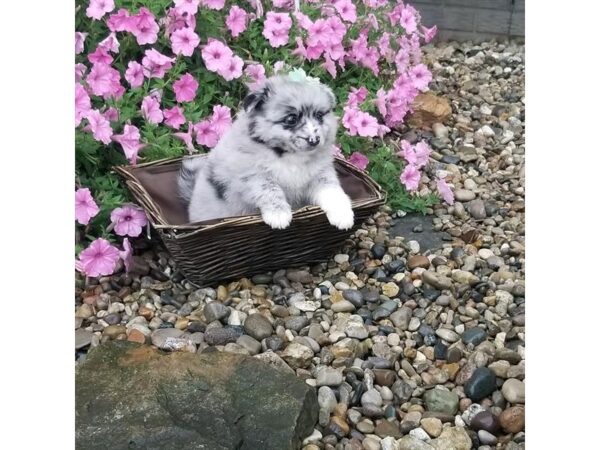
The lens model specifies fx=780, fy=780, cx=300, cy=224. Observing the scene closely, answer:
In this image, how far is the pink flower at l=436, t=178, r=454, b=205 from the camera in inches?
156

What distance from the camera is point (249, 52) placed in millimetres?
4113

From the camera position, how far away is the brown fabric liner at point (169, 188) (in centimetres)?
341

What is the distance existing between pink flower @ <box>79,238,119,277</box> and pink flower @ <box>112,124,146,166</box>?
0.48m

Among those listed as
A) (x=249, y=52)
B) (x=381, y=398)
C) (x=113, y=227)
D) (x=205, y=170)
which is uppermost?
(x=249, y=52)

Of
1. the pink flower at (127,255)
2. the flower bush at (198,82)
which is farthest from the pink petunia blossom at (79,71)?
the pink flower at (127,255)

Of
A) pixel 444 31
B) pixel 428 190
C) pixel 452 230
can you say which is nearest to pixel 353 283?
pixel 452 230

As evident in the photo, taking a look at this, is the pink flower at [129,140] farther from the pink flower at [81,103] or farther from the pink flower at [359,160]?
the pink flower at [359,160]

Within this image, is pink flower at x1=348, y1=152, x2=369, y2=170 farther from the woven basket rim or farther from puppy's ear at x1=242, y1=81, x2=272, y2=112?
puppy's ear at x1=242, y1=81, x2=272, y2=112

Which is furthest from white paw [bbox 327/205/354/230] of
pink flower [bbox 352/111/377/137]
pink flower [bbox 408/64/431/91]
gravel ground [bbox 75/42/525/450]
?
pink flower [bbox 408/64/431/91]

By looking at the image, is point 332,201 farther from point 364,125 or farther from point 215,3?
point 215,3

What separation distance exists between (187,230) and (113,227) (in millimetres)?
533

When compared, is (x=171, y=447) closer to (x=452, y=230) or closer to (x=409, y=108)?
(x=452, y=230)

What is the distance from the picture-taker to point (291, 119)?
302cm

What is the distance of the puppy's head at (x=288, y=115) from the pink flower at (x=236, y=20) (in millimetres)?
999
